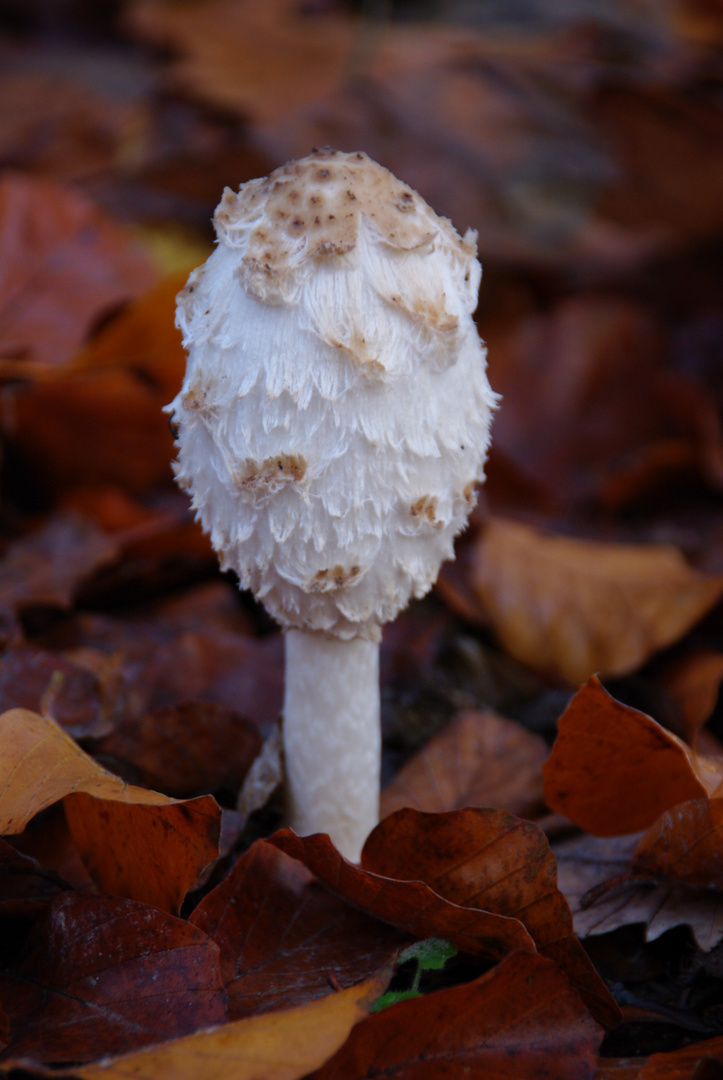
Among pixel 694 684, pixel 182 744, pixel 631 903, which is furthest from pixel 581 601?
pixel 182 744

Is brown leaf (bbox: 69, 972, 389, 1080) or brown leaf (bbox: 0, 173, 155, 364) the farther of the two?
brown leaf (bbox: 0, 173, 155, 364)

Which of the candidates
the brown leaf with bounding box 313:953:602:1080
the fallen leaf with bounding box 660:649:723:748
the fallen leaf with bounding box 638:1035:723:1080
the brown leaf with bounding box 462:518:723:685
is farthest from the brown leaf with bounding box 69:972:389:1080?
the brown leaf with bounding box 462:518:723:685

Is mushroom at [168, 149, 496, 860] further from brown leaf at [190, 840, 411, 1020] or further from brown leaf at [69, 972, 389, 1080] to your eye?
brown leaf at [69, 972, 389, 1080]

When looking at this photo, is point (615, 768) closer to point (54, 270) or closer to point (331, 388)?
point (331, 388)

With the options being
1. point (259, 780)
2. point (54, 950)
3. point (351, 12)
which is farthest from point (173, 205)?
point (54, 950)

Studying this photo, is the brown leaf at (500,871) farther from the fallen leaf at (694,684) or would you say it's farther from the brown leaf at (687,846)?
the fallen leaf at (694,684)

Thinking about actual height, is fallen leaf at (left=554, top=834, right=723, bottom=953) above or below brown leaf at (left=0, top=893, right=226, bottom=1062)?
below
